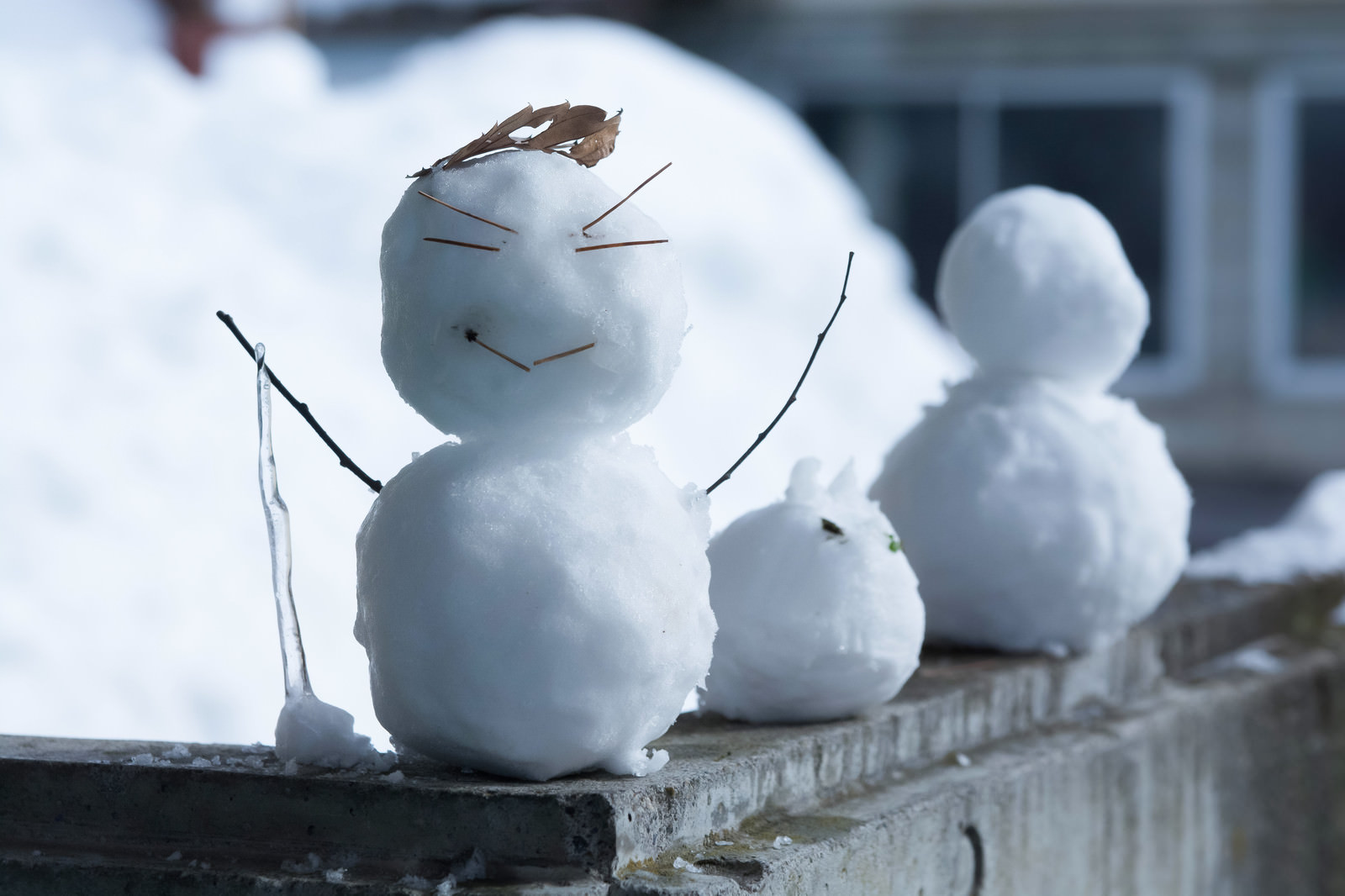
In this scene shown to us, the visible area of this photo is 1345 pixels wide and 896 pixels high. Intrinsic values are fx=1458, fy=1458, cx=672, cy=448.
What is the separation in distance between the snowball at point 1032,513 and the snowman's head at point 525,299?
0.85m

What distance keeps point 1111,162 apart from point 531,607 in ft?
31.4

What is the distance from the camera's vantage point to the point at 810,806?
5.60 ft

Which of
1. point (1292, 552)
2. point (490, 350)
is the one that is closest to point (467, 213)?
point (490, 350)

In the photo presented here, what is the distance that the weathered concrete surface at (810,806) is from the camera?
4.66ft

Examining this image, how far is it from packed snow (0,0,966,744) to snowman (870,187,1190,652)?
1.02 meters

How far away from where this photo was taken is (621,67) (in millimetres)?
5844

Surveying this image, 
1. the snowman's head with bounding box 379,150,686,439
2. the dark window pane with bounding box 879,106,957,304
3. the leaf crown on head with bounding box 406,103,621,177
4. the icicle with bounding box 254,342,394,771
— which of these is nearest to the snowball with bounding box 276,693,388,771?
the icicle with bounding box 254,342,394,771

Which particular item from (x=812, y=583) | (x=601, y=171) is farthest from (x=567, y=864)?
(x=601, y=171)

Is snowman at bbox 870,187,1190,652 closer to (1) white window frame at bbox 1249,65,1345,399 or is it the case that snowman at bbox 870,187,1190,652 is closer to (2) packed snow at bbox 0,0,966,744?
(2) packed snow at bbox 0,0,966,744

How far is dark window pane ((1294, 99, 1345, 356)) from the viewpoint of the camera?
998 cm

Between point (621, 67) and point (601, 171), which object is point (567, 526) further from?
point (621, 67)

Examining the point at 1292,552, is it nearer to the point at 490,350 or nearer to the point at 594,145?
the point at 594,145

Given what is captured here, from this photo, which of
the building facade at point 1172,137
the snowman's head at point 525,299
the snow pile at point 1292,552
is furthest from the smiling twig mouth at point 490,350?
the building facade at point 1172,137

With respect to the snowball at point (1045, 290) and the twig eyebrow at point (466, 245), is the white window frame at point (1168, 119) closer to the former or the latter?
the snowball at point (1045, 290)
